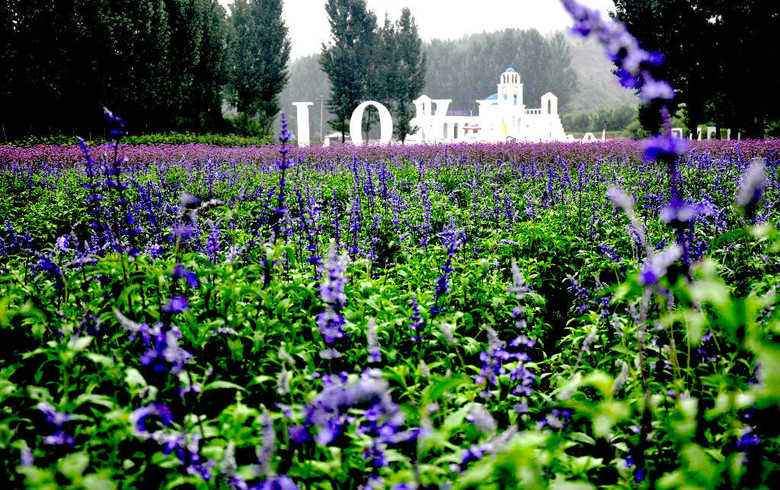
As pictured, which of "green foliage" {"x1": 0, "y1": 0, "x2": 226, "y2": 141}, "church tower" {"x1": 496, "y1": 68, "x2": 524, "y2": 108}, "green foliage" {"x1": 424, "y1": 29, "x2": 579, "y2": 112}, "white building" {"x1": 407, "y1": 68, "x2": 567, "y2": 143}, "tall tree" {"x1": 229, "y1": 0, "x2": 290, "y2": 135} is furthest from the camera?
"green foliage" {"x1": 424, "y1": 29, "x2": 579, "y2": 112}

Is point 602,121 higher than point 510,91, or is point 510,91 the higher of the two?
point 602,121

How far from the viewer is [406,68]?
46969mm

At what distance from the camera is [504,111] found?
43969 millimetres

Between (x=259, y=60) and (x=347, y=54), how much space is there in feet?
Answer: 24.9

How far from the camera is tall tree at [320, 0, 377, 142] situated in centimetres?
4319

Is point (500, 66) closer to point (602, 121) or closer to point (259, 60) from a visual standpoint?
point (602, 121)

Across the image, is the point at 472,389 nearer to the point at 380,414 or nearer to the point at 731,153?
the point at 380,414

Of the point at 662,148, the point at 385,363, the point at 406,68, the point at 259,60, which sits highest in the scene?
the point at 406,68

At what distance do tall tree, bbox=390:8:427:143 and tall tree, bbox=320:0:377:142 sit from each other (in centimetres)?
310

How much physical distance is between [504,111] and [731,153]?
1279 inches

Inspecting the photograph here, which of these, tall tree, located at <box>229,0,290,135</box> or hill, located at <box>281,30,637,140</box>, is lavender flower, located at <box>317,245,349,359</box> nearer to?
tall tree, located at <box>229,0,290,135</box>

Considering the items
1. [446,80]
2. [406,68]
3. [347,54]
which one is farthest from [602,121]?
[347,54]

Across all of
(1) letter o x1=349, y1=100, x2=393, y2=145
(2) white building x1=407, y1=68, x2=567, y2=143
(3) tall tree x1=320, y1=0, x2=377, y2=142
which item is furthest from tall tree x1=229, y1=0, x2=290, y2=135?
(1) letter o x1=349, y1=100, x2=393, y2=145

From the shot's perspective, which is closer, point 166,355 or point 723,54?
point 166,355
